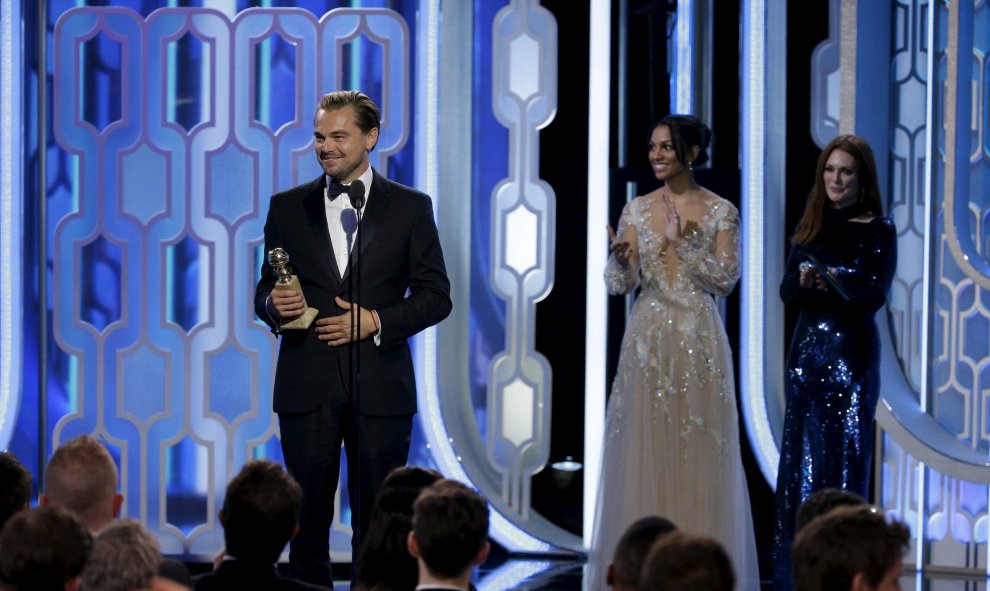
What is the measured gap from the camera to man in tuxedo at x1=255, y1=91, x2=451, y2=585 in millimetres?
3955

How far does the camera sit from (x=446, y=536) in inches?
104

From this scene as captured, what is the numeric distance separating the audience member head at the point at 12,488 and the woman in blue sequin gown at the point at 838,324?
8.18ft

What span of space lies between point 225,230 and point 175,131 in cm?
43

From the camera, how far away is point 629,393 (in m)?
4.86

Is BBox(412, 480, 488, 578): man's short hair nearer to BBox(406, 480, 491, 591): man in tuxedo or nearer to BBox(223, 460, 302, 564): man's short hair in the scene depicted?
BBox(406, 480, 491, 591): man in tuxedo

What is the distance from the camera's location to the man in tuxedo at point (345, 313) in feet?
13.0

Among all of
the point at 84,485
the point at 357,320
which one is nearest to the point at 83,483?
the point at 84,485

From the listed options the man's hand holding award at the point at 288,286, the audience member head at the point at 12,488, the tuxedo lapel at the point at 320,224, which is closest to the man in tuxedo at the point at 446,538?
the audience member head at the point at 12,488

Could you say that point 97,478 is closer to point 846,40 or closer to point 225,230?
point 225,230

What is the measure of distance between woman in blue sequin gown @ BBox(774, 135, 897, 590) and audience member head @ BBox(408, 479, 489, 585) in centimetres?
225

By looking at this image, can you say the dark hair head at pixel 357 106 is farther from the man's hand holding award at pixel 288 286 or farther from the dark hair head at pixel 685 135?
the dark hair head at pixel 685 135

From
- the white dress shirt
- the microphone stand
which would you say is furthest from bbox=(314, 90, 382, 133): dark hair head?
the microphone stand

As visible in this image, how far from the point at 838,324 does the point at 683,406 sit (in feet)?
1.85

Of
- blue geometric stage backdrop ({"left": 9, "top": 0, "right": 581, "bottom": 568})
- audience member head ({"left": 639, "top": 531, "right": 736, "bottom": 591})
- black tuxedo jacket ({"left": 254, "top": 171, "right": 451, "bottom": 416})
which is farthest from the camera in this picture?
blue geometric stage backdrop ({"left": 9, "top": 0, "right": 581, "bottom": 568})
